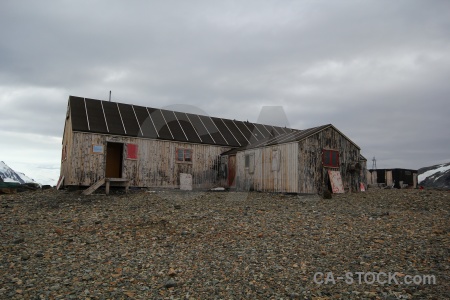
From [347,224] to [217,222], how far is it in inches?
171

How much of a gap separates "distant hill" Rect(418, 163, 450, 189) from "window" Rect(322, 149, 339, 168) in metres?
30.8

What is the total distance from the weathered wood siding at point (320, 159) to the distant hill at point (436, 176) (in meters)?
29.4

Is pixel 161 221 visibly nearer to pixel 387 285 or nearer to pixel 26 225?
pixel 26 225

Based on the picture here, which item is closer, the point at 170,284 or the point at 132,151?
the point at 170,284

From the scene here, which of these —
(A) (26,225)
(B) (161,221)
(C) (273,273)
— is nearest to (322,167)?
(B) (161,221)

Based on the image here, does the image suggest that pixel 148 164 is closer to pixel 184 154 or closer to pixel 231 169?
pixel 184 154

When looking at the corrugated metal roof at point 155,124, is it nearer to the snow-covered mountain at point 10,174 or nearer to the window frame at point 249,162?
the window frame at point 249,162

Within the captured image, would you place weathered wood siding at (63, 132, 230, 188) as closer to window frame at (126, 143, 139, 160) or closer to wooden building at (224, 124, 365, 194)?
window frame at (126, 143, 139, 160)

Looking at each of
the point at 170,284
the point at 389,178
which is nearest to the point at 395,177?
the point at 389,178

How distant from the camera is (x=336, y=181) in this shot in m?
20.6

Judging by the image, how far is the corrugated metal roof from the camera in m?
21.7

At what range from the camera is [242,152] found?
23.4 m

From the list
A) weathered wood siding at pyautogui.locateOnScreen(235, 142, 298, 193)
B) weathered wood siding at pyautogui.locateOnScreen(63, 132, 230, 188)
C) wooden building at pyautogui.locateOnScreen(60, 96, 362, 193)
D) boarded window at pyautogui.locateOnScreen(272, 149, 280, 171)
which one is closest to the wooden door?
wooden building at pyautogui.locateOnScreen(60, 96, 362, 193)

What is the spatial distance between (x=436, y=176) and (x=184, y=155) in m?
41.0
